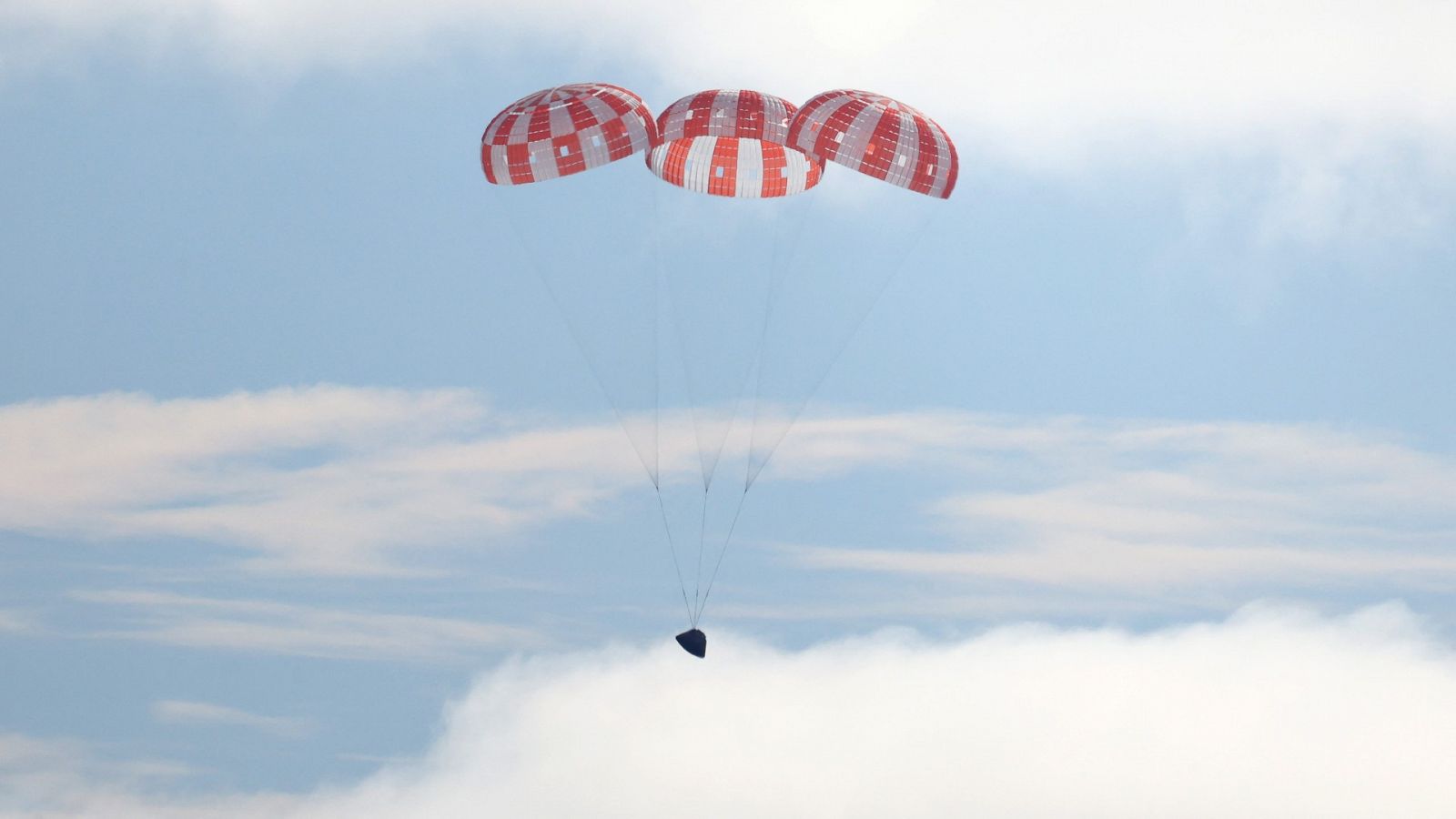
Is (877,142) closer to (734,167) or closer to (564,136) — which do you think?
(734,167)

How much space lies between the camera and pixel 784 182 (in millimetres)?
33156

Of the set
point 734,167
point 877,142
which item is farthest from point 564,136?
point 877,142

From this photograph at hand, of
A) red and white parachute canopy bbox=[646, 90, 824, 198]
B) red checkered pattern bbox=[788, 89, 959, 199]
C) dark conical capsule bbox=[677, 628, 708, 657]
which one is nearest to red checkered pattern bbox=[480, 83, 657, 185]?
red and white parachute canopy bbox=[646, 90, 824, 198]

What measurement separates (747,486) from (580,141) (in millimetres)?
6898

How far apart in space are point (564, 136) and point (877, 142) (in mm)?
5548

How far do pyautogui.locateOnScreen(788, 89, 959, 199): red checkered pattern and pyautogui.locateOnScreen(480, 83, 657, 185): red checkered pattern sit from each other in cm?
293

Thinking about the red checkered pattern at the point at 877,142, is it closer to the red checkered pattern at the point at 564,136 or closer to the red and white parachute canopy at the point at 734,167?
the red and white parachute canopy at the point at 734,167

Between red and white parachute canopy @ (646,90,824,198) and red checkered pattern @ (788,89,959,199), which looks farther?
red and white parachute canopy @ (646,90,824,198)

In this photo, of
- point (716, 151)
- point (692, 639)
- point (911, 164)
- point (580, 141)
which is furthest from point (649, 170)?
point (692, 639)

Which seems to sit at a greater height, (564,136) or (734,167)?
(734,167)

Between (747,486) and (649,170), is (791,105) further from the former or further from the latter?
(747,486)

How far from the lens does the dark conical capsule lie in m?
31.1

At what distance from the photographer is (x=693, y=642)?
31078 millimetres

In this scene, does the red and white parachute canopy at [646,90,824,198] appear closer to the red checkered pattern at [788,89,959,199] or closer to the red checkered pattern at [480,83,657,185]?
the red checkered pattern at [480,83,657,185]
